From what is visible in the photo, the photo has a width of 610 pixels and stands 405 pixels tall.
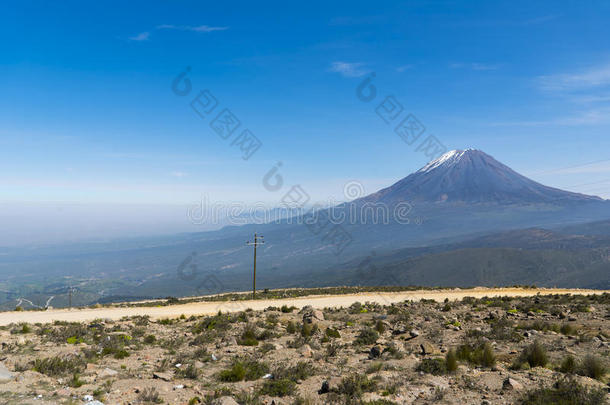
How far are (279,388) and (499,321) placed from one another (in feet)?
49.8

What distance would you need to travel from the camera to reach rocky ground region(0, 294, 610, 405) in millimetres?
9766

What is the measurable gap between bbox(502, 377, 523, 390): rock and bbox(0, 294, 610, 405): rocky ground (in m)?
0.03

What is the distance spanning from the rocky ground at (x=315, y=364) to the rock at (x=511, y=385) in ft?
0.11

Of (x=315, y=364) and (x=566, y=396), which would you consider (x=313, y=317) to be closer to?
(x=315, y=364)

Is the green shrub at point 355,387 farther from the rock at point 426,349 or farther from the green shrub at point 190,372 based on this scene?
the green shrub at point 190,372

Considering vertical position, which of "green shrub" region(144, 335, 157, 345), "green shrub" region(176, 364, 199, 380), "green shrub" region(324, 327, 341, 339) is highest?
"green shrub" region(176, 364, 199, 380)

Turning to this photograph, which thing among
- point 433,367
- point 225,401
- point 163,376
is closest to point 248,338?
point 163,376

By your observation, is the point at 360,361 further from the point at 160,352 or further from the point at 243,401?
the point at 160,352

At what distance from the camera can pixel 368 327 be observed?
20094mm

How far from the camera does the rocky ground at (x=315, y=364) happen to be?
9.77 m

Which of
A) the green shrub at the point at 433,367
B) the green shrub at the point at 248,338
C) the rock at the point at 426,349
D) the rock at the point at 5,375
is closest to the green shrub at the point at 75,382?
the rock at the point at 5,375

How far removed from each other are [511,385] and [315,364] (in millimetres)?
6469

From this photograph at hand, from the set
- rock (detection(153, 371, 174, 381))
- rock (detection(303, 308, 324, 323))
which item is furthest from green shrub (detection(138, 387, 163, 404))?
rock (detection(303, 308, 324, 323))

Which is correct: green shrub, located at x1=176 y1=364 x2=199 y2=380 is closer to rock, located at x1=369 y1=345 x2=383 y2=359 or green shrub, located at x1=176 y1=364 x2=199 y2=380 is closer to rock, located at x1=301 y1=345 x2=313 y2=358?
rock, located at x1=301 y1=345 x2=313 y2=358
